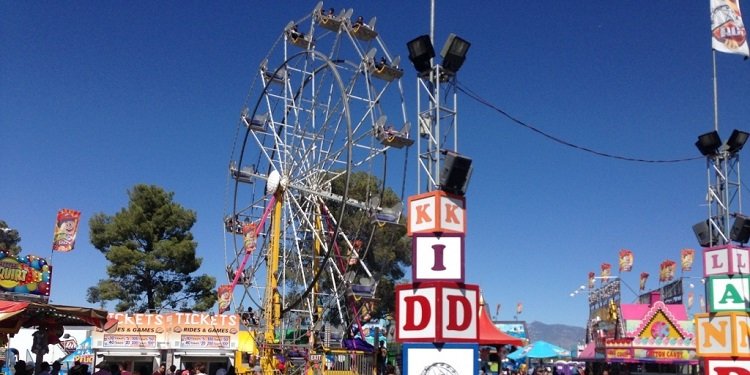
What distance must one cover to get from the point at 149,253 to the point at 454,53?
30480 millimetres

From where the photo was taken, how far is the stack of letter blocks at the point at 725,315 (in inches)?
453

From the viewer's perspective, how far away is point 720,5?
52.4ft

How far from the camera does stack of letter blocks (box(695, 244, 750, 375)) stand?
11500 mm

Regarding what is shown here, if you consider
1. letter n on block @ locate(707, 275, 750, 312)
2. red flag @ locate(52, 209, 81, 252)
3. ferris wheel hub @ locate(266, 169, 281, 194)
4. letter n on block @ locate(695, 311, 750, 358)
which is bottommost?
letter n on block @ locate(695, 311, 750, 358)

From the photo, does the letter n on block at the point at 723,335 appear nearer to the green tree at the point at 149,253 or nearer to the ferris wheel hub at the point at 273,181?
the ferris wheel hub at the point at 273,181

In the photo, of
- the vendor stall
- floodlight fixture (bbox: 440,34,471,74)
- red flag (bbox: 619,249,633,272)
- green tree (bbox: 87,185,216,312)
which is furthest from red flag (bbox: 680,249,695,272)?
floodlight fixture (bbox: 440,34,471,74)

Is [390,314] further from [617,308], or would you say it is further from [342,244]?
[617,308]

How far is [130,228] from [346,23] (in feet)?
60.0

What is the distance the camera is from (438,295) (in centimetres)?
807

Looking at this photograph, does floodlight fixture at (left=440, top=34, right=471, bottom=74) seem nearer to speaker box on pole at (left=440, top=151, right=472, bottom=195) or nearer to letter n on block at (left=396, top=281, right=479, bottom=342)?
speaker box on pole at (left=440, top=151, right=472, bottom=195)

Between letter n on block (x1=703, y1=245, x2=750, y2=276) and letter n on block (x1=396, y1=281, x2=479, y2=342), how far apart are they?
6.80 meters

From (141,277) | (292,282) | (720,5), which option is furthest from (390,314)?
(720,5)

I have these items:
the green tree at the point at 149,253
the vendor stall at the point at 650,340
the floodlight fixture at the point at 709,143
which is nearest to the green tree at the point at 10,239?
the green tree at the point at 149,253

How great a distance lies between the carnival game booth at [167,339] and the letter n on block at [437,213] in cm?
2050
